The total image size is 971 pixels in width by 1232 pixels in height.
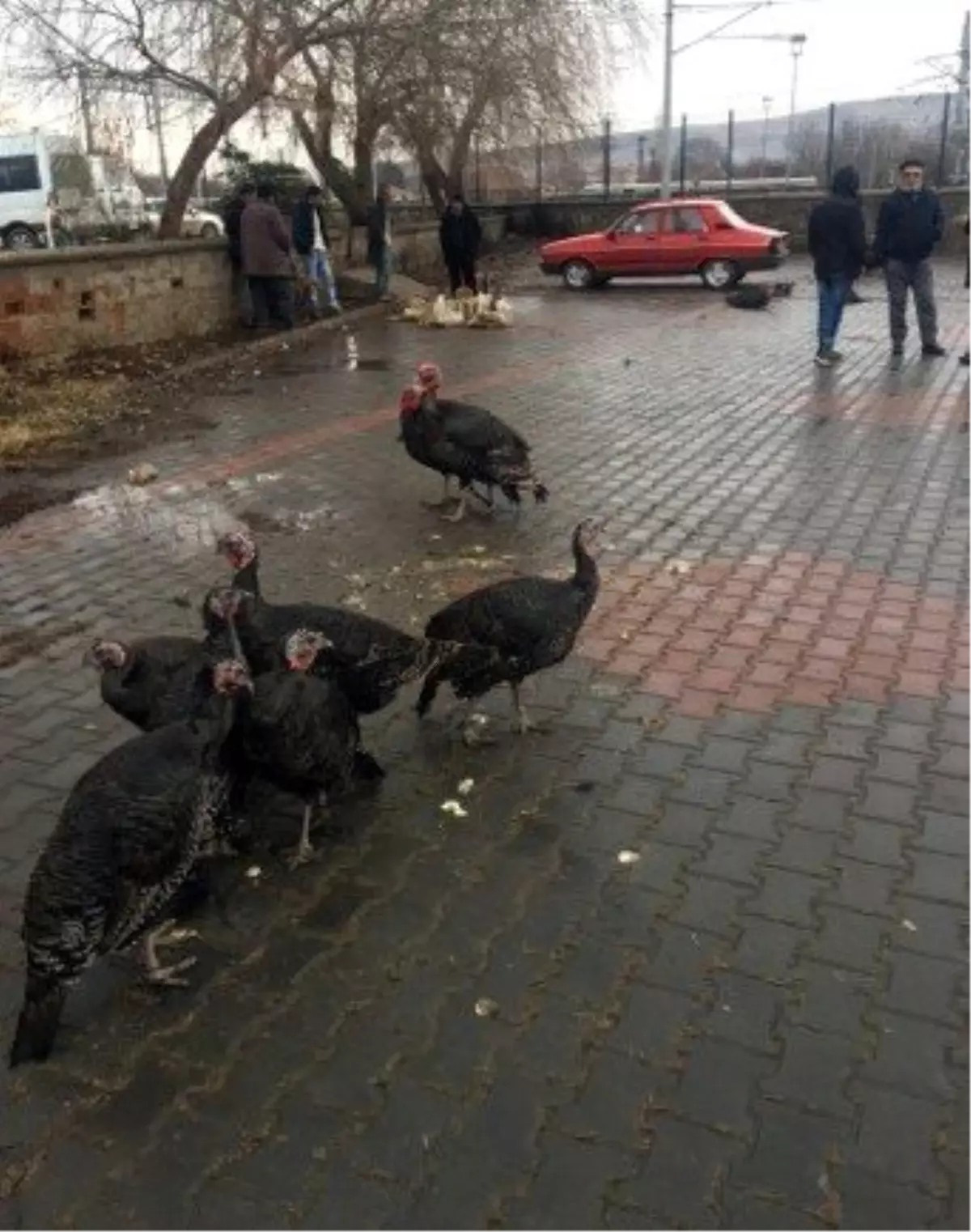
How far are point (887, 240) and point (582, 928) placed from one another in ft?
36.3

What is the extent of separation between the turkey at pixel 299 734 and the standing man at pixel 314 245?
1491 cm

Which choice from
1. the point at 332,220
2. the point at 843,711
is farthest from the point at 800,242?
the point at 843,711

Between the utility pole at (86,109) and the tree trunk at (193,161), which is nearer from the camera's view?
the tree trunk at (193,161)

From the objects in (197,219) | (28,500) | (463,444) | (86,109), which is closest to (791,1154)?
(463,444)

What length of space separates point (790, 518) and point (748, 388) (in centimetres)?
528

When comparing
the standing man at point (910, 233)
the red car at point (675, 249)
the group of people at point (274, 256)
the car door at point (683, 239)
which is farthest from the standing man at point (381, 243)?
the standing man at point (910, 233)

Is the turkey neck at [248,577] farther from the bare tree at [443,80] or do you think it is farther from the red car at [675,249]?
the red car at [675,249]

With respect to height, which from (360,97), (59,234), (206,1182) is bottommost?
(206,1182)

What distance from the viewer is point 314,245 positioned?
60.7 ft

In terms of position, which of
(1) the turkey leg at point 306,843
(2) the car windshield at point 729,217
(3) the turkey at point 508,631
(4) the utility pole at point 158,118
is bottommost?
(1) the turkey leg at point 306,843

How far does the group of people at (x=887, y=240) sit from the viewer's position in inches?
497

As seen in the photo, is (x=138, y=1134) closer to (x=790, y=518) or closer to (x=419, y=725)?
(x=419, y=725)

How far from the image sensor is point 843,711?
5.43 m

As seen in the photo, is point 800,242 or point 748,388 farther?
point 800,242
